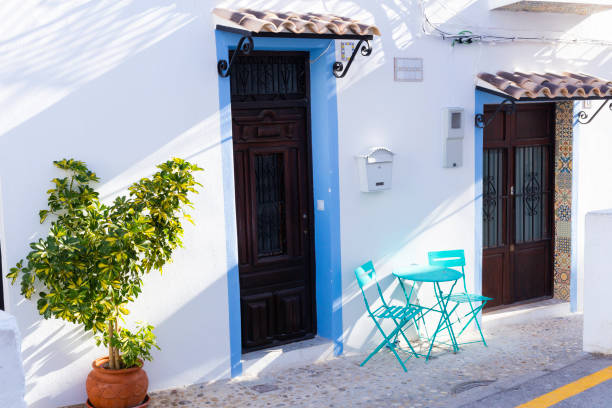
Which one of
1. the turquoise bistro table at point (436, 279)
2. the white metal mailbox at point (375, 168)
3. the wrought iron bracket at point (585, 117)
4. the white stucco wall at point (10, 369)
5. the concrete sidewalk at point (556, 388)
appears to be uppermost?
the wrought iron bracket at point (585, 117)

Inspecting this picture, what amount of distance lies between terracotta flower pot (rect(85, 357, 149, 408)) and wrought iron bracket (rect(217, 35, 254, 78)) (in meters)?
2.51

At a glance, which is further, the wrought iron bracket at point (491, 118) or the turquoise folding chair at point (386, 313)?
the wrought iron bracket at point (491, 118)

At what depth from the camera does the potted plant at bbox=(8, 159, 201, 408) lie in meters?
5.07

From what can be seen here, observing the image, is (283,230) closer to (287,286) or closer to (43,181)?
(287,286)

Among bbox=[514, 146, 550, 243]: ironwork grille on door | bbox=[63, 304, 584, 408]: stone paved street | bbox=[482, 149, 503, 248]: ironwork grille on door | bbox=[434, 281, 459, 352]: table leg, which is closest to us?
bbox=[63, 304, 584, 408]: stone paved street

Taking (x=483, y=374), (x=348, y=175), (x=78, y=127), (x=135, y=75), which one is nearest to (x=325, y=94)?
(x=348, y=175)

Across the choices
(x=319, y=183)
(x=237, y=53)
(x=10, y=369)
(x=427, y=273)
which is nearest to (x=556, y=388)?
(x=427, y=273)

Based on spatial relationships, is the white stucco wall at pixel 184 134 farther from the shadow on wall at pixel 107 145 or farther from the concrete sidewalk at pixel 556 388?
the concrete sidewalk at pixel 556 388

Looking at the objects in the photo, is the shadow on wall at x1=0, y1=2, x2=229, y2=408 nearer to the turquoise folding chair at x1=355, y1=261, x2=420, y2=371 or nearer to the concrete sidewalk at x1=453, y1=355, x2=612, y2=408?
the turquoise folding chair at x1=355, y1=261, x2=420, y2=371

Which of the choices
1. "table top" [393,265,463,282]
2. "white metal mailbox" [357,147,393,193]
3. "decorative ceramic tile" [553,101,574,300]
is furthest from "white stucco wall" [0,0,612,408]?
"decorative ceramic tile" [553,101,574,300]

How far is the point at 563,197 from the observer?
8602 millimetres

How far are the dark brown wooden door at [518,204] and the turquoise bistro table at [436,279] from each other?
133cm

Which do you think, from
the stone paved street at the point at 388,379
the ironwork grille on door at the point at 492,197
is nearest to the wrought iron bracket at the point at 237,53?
the stone paved street at the point at 388,379

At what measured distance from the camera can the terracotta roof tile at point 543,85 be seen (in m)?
7.09
